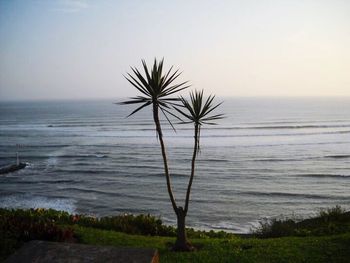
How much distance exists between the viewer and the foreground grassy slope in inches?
360

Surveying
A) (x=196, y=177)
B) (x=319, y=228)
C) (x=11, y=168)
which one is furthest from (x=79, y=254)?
(x=11, y=168)

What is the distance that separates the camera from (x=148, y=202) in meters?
27.8

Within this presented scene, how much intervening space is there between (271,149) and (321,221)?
1461 inches

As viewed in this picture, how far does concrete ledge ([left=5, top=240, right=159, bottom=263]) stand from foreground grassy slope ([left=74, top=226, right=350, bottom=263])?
5.35 metres

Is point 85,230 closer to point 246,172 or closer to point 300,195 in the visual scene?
point 300,195

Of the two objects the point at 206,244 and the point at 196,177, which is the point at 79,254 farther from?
the point at 196,177

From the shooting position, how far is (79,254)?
3836 mm

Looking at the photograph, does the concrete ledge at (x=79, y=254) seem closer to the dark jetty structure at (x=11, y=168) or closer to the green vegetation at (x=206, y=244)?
the green vegetation at (x=206, y=244)

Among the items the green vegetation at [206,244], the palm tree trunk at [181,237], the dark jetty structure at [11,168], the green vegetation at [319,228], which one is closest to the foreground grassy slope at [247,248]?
the green vegetation at [206,244]

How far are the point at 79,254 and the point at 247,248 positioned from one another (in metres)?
7.33

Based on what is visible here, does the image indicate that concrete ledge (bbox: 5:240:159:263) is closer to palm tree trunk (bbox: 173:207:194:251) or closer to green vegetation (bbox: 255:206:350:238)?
palm tree trunk (bbox: 173:207:194:251)

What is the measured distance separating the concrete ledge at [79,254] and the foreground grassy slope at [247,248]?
17.6 ft

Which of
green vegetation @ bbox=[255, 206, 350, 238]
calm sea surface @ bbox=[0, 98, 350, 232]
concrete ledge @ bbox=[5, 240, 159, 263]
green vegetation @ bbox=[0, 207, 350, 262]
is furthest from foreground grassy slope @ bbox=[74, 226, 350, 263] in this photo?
calm sea surface @ bbox=[0, 98, 350, 232]

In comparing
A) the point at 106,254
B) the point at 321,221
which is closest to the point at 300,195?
the point at 321,221
